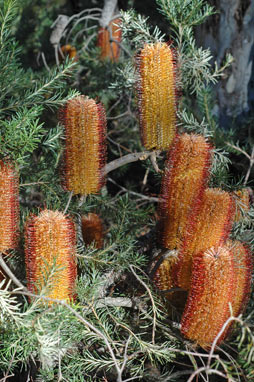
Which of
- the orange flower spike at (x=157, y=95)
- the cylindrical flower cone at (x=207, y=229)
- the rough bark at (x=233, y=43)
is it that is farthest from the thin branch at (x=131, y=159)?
the rough bark at (x=233, y=43)

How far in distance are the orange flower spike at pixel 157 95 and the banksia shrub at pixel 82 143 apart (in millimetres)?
90

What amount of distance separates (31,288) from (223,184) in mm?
481

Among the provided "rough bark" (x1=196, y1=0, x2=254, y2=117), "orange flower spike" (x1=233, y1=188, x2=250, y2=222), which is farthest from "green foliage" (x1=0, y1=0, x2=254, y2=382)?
"rough bark" (x1=196, y1=0, x2=254, y2=117)

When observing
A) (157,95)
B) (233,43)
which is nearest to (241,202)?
(157,95)

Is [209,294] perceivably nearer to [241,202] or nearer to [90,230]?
[241,202]

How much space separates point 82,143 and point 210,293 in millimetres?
365

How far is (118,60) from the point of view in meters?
1.95

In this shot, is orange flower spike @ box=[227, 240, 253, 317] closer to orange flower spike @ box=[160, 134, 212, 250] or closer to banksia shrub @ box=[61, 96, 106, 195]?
orange flower spike @ box=[160, 134, 212, 250]

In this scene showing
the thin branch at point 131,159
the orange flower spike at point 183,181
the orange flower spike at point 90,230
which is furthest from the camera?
the orange flower spike at point 90,230

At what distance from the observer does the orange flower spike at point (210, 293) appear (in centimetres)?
79

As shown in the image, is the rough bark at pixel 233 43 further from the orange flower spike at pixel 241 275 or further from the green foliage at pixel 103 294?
the orange flower spike at pixel 241 275

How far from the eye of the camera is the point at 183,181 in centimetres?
91

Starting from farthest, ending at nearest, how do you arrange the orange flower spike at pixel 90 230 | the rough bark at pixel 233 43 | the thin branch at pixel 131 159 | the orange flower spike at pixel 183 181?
the rough bark at pixel 233 43, the orange flower spike at pixel 90 230, the thin branch at pixel 131 159, the orange flower spike at pixel 183 181

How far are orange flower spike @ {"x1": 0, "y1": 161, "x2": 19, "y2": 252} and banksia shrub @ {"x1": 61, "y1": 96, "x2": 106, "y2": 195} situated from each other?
0.37 ft
